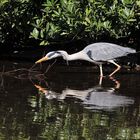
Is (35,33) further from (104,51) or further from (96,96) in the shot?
(96,96)

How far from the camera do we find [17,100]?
32.1 feet

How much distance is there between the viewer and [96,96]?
10359mm

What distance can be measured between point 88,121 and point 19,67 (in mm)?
5680

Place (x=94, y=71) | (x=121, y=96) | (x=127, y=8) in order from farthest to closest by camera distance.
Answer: (x=94, y=71)
(x=127, y=8)
(x=121, y=96)

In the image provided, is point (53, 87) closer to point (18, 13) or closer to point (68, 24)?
point (68, 24)

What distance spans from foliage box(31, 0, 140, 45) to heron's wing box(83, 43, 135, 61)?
34 centimetres

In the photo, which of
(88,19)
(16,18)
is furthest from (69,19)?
(16,18)

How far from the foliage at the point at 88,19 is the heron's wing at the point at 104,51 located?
0.34m

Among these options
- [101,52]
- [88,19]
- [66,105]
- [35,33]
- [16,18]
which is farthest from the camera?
[16,18]

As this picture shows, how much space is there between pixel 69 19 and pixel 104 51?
112 centimetres

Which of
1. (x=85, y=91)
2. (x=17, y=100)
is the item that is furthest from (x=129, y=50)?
(x=17, y=100)

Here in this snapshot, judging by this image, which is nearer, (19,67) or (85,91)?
(85,91)

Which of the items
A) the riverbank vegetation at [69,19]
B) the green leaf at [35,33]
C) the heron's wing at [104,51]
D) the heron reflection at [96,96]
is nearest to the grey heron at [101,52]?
the heron's wing at [104,51]

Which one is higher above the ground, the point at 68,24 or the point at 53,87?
the point at 68,24
